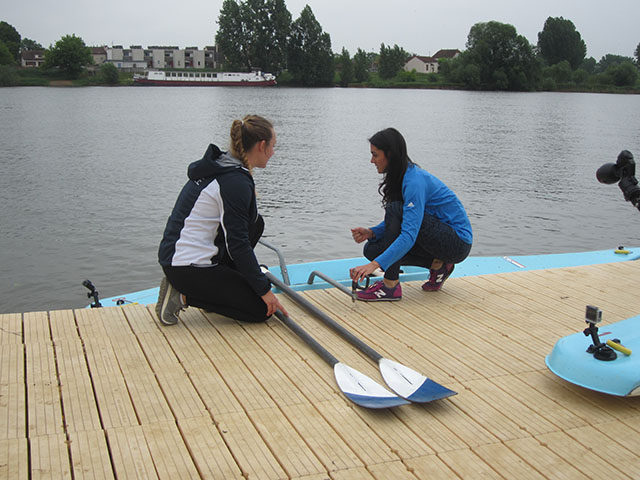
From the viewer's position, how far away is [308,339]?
13.8ft

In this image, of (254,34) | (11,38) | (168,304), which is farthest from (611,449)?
(11,38)

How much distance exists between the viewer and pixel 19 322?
14.5 ft

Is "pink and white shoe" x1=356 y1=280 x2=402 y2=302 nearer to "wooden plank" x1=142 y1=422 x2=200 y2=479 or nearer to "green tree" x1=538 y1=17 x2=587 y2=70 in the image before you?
"wooden plank" x1=142 y1=422 x2=200 y2=479

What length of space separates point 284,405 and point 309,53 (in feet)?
334

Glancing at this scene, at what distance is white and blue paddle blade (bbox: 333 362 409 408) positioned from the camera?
3.37m

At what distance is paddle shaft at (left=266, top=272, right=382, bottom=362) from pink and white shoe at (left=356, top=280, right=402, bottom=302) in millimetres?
521

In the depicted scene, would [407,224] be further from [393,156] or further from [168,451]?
[168,451]

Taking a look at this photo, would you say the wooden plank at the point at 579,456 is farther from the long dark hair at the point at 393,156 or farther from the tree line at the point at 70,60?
the tree line at the point at 70,60

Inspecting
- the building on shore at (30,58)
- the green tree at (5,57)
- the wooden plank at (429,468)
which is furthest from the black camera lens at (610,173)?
the building on shore at (30,58)

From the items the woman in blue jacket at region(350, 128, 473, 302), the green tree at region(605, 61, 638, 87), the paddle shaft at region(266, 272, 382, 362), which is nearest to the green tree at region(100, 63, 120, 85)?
the green tree at region(605, 61, 638, 87)

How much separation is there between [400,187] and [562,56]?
141 metres

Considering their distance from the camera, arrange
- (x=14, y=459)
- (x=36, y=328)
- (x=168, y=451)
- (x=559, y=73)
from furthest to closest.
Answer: (x=559, y=73) < (x=36, y=328) < (x=168, y=451) < (x=14, y=459)

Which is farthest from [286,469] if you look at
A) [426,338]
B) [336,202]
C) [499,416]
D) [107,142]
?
[107,142]

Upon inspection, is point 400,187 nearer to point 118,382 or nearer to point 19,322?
point 118,382
